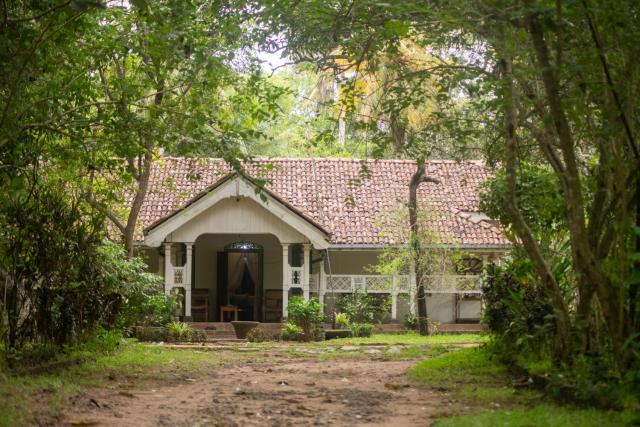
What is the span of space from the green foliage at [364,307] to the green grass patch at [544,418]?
17.0m

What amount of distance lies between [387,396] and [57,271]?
517 cm

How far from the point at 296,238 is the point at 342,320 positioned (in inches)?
104

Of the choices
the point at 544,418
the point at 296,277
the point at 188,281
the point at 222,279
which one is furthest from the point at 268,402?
the point at 222,279

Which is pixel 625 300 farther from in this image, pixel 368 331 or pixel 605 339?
pixel 368 331

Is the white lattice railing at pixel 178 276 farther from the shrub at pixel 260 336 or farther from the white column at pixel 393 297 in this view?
the white column at pixel 393 297

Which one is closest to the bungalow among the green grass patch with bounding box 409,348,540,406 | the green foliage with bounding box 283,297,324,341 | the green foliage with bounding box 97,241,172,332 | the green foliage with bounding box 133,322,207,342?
the green foliage with bounding box 283,297,324,341

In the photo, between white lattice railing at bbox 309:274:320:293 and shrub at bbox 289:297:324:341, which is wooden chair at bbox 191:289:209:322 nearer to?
white lattice railing at bbox 309:274:320:293

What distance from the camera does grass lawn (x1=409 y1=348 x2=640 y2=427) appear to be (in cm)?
774

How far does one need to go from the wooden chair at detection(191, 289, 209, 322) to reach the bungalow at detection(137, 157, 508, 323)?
0.03 metres

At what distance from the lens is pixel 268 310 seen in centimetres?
2697

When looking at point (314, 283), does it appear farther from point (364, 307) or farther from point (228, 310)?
point (228, 310)

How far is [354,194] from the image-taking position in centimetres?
2875

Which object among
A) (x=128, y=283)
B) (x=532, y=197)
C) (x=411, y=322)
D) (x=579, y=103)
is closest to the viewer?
(x=579, y=103)

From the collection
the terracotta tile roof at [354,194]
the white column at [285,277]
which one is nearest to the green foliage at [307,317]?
the white column at [285,277]
